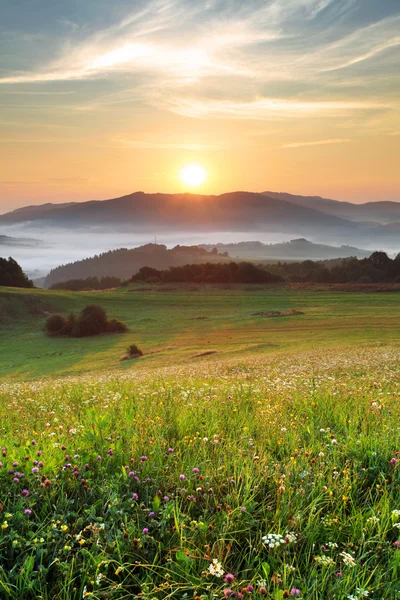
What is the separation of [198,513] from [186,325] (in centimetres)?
8193

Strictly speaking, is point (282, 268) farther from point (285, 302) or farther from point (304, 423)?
point (304, 423)

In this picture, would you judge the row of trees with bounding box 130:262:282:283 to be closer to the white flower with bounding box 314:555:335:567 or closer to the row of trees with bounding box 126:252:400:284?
the row of trees with bounding box 126:252:400:284

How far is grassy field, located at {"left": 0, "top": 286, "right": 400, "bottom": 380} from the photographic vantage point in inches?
2203

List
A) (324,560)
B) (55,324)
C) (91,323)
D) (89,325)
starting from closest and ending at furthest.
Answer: (324,560)
(89,325)
(91,323)
(55,324)

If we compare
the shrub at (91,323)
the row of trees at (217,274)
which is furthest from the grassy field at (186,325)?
the row of trees at (217,274)

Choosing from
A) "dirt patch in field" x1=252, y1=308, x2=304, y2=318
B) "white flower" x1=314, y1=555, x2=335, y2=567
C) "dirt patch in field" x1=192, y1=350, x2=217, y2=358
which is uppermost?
"white flower" x1=314, y1=555, x2=335, y2=567

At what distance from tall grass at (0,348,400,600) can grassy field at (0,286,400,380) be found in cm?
4047

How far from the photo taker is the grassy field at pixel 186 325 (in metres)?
56.0

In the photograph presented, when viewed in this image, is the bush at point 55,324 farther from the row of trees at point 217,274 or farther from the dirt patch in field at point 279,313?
the row of trees at point 217,274

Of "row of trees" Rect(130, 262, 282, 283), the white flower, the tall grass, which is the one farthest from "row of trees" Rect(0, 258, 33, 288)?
the white flower

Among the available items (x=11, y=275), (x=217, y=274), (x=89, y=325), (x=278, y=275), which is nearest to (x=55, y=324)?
(x=89, y=325)

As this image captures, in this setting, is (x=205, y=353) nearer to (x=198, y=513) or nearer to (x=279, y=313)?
(x=279, y=313)

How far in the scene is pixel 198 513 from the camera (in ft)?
14.6

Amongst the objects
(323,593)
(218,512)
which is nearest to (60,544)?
(218,512)
